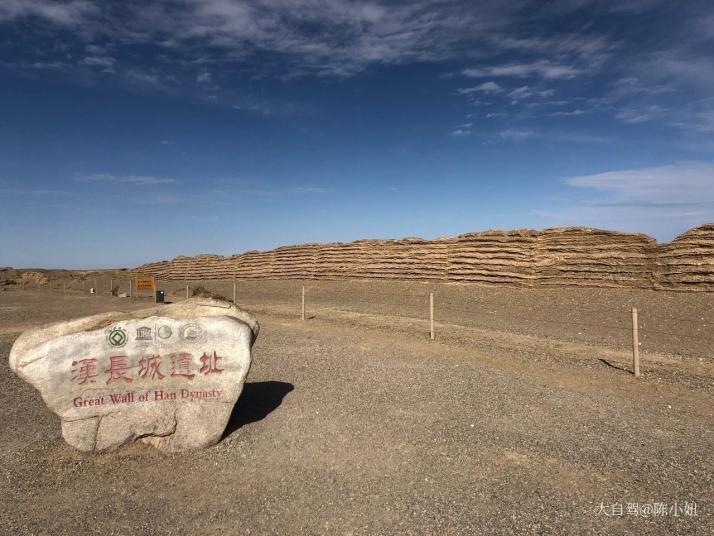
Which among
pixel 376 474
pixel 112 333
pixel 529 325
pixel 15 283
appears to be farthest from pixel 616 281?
pixel 15 283

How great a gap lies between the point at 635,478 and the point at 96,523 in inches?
236

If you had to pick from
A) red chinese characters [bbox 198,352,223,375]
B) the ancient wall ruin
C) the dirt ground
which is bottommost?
the dirt ground

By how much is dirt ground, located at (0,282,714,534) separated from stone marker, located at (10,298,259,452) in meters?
0.37

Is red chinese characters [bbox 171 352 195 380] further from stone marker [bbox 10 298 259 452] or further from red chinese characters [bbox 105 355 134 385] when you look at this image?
red chinese characters [bbox 105 355 134 385]

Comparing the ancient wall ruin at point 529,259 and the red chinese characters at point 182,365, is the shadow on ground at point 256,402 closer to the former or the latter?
the red chinese characters at point 182,365

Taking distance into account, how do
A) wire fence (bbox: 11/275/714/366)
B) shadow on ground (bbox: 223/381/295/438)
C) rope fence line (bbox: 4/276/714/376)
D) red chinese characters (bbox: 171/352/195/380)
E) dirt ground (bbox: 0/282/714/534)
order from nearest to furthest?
1. dirt ground (bbox: 0/282/714/534)
2. red chinese characters (bbox: 171/352/195/380)
3. shadow on ground (bbox: 223/381/295/438)
4. wire fence (bbox: 11/275/714/366)
5. rope fence line (bbox: 4/276/714/376)

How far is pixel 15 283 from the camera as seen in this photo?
50.0 meters

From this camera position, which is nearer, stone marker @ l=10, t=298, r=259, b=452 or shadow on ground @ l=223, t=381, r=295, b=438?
stone marker @ l=10, t=298, r=259, b=452

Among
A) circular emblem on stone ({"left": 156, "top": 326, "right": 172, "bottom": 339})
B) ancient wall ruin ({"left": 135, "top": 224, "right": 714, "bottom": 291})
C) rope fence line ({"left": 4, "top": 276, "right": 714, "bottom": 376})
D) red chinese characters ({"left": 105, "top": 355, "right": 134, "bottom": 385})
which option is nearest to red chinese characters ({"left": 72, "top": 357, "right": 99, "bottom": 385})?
red chinese characters ({"left": 105, "top": 355, "right": 134, "bottom": 385})

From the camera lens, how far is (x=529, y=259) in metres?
24.6

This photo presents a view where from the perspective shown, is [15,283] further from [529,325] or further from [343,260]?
[529,325]

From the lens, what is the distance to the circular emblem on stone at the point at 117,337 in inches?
249

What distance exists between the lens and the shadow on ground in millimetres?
7441

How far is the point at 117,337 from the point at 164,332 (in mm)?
591
